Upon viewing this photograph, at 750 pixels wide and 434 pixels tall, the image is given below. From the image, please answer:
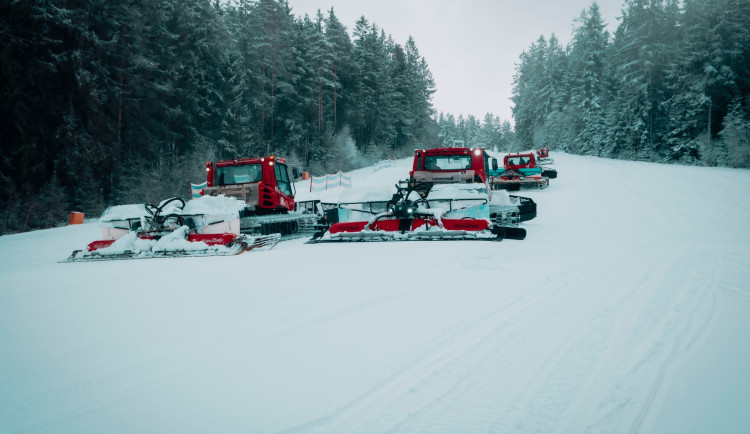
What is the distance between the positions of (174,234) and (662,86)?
48399 mm

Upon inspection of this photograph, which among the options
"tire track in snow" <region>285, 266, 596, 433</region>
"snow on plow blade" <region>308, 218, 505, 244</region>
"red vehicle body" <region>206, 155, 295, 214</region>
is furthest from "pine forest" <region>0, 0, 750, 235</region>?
"tire track in snow" <region>285, 266, 596, 433</region>

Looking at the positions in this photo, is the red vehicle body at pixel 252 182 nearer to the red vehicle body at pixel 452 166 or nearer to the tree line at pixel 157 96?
the red vehicle body at pixel 452 166

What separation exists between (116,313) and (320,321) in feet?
6.61

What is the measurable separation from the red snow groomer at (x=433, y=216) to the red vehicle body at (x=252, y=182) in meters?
2.52

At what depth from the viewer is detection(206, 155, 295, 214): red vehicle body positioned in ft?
34.5

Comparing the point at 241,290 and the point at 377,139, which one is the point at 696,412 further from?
the point at 377,139

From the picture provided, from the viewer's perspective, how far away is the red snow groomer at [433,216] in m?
7.49

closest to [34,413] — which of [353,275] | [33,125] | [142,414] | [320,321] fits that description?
[142,414]

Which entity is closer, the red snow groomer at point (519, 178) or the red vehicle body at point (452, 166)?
the red vehicle body at point (452, 166)

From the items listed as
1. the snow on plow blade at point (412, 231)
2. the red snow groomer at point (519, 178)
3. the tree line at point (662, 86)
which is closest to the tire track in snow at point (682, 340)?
the snow on plow blade at point (412, 231)

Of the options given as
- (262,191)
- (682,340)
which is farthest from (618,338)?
(262,191)

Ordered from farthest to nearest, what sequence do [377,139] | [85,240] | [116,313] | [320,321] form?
[377,139] < [85,240] < [116,313] < [320,321]

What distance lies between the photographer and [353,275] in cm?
512

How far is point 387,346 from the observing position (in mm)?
2887
